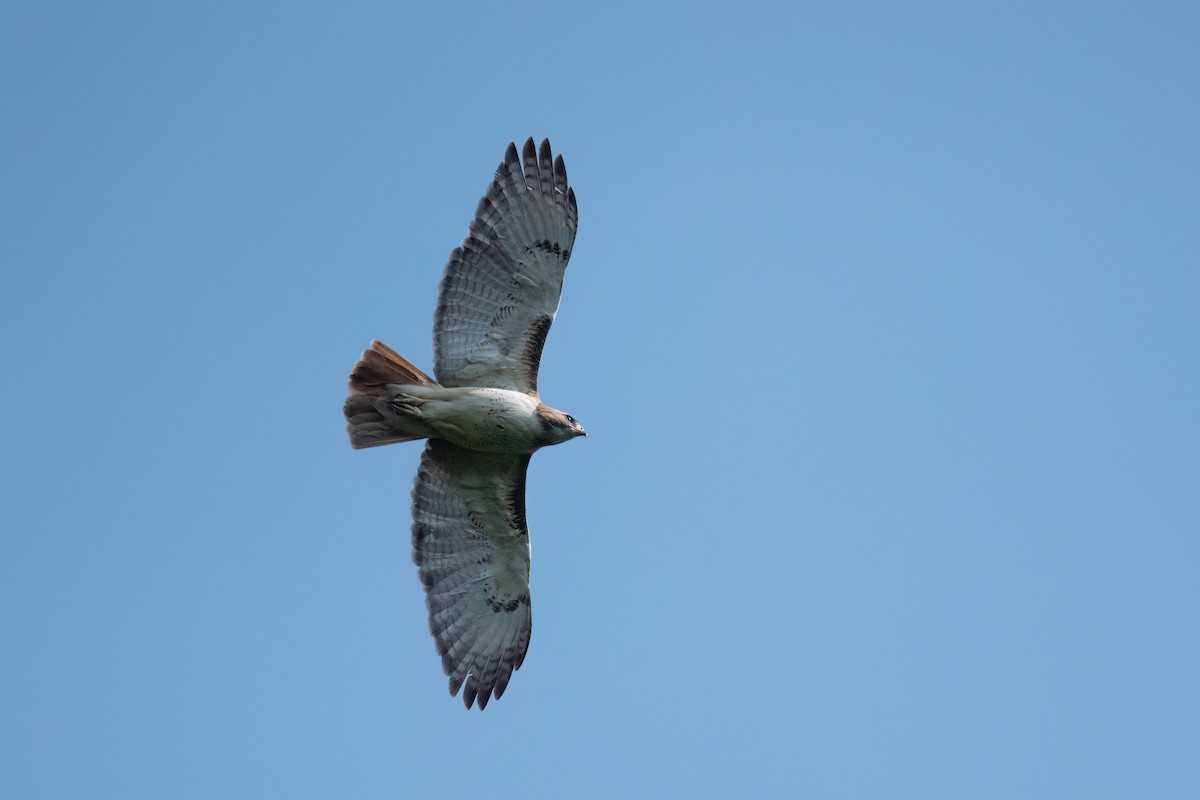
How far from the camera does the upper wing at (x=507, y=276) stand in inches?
460

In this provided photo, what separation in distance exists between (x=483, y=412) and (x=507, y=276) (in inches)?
48.1

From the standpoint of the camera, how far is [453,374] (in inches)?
465

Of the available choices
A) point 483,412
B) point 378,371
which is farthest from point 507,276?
point 378,371

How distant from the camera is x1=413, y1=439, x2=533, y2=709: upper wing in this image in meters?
12.2

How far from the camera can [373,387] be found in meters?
11.6

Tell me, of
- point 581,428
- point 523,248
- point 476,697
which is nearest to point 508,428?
point 581,428

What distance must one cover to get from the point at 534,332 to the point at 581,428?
0.97 metres

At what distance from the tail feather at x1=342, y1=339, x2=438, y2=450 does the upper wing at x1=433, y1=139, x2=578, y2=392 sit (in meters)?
0.35

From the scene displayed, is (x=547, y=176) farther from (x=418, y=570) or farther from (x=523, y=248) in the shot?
(x=418, y=570)

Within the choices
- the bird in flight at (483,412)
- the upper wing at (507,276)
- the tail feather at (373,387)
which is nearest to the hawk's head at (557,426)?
the bird in flight at (483,412)

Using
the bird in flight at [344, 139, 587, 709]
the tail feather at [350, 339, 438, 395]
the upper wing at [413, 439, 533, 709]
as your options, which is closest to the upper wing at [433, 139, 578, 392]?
the bird in flight at [344, 139, 587, 709]

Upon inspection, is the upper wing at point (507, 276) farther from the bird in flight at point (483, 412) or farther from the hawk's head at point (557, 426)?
the hawk's head at point (557, 426)

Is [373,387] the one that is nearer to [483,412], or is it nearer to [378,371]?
[378,371]

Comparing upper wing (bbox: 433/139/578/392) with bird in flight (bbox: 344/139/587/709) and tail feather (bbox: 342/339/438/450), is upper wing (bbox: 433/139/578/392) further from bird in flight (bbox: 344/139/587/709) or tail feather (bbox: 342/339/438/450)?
tail feather (bbox: 342/339/438/450)
